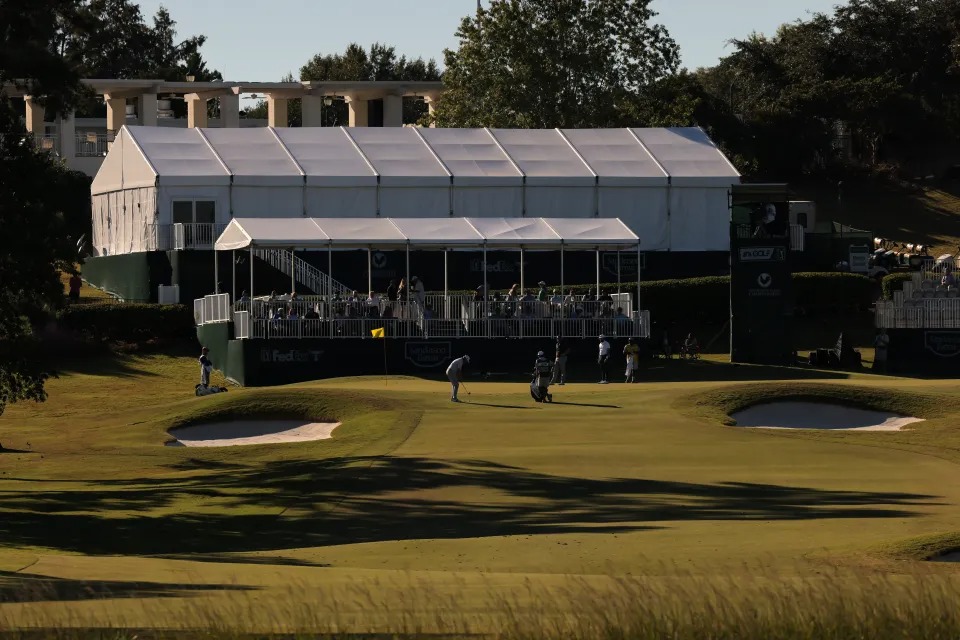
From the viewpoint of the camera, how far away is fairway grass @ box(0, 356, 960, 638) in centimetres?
1634

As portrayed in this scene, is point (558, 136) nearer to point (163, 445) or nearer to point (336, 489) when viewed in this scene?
point (163, 445)

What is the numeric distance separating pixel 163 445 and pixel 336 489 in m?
11.0

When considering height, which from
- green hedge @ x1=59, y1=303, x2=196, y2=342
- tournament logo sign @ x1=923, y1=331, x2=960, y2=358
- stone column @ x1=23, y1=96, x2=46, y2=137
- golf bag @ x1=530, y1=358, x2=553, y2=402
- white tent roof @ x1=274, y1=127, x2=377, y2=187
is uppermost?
stone column @ x1=23, y1=96, x2=46, y2=137

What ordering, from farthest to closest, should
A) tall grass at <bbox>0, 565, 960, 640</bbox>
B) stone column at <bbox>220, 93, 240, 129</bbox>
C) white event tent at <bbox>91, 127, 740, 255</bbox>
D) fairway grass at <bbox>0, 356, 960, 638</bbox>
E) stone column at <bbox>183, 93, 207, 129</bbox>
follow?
stone column at <bbox>220, 93, 240, 129</bbox>, stone column at <bbox>183, 93, 207, 129</bbox>, white event tent at <bbox>91, 127, 740, 255</bbox>, fairway grass at <bbox>0, 356, 960, 638</bbox>, tall grass at <bbox>0, 565, 960, 640</bbox>

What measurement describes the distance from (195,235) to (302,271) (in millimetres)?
4940

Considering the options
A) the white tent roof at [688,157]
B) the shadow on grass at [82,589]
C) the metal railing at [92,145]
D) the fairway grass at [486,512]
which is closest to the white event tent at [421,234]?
the fairway grass at [486,512]

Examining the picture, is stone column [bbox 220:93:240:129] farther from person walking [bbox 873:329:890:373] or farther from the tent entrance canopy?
person walking [bbox 873:329:890:373]

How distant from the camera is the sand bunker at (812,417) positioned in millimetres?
44812

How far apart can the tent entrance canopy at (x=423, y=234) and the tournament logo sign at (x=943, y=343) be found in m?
10.6

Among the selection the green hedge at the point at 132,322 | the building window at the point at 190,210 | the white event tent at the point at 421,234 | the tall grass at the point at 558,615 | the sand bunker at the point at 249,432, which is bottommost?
the sand bunker at the point at 249,432

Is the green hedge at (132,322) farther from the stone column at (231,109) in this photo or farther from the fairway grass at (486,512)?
the stone column at (231,109)

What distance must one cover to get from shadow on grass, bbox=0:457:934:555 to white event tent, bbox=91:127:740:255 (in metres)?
32.8

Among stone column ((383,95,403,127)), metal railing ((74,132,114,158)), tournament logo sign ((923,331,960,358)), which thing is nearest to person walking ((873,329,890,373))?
tournament logo sign ((923,331,960,358))

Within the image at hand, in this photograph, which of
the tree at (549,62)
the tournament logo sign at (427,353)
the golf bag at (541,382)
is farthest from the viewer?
the tree at (549,62)
